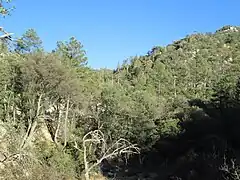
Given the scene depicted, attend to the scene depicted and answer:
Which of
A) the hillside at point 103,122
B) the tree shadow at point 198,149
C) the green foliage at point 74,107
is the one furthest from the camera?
the green foliage at point 74,107

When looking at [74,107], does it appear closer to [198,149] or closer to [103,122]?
[103,122]

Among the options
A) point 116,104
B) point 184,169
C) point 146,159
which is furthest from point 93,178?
point 116,104

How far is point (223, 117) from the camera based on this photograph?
26688 mm

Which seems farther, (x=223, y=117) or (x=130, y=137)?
(x=130, y=137)

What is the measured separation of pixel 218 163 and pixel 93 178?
11.4 metres

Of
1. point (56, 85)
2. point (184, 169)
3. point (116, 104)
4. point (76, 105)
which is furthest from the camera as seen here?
point (116, 104)

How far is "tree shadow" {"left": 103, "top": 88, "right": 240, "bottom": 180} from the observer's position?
2112 centimetres

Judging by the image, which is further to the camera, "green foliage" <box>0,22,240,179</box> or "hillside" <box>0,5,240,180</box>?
"green foliage" <box>0,22,240,179</box>

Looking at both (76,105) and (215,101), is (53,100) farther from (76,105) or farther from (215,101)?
(215,101)

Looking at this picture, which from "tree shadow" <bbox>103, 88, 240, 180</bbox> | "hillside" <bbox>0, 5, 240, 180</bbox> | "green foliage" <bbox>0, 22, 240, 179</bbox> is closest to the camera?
"tree shadow" <bbox>103, 88, 240, 180</bbox>

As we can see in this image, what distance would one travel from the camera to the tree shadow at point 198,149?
21125mm

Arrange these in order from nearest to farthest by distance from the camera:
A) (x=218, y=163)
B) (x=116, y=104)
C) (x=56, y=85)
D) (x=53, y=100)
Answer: (x=218, y=163)
(x=56, y=85)
(x=53, y=100)
(x=116, y=104)

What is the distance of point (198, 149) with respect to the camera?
Result: 25.6 m

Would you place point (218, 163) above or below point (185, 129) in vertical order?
below
